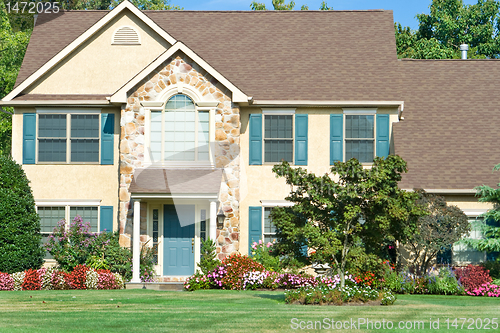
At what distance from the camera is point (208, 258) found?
1892 centimetres

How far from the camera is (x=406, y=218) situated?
14102 millimetres

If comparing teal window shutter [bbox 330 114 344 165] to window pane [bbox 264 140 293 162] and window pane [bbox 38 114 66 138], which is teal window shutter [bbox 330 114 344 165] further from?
window pane [bbox 38 114 66 138]

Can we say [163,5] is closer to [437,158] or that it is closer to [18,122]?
[18,122]

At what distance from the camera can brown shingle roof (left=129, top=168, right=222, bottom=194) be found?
19406mm

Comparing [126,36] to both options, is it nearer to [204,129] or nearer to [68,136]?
[68,136]

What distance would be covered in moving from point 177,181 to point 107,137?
324cm

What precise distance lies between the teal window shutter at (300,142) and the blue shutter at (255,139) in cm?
122

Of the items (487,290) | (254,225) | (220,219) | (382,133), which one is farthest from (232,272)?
(487,290)

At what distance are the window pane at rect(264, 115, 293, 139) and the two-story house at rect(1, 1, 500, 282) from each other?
36 mm

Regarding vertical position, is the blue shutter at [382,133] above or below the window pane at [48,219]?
above

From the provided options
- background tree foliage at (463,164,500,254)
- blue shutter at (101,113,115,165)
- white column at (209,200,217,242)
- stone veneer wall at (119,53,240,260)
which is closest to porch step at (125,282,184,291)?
stone veneer wall at (119,53,240,260)

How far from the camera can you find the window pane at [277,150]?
2134cm

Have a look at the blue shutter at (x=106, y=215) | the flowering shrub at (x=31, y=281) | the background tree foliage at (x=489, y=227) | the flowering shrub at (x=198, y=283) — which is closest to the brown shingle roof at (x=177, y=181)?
the blue shutter at (x=106, y=215)

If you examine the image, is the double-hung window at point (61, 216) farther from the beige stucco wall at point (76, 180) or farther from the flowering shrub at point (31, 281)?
the flowering shrub at point (31, 281)
